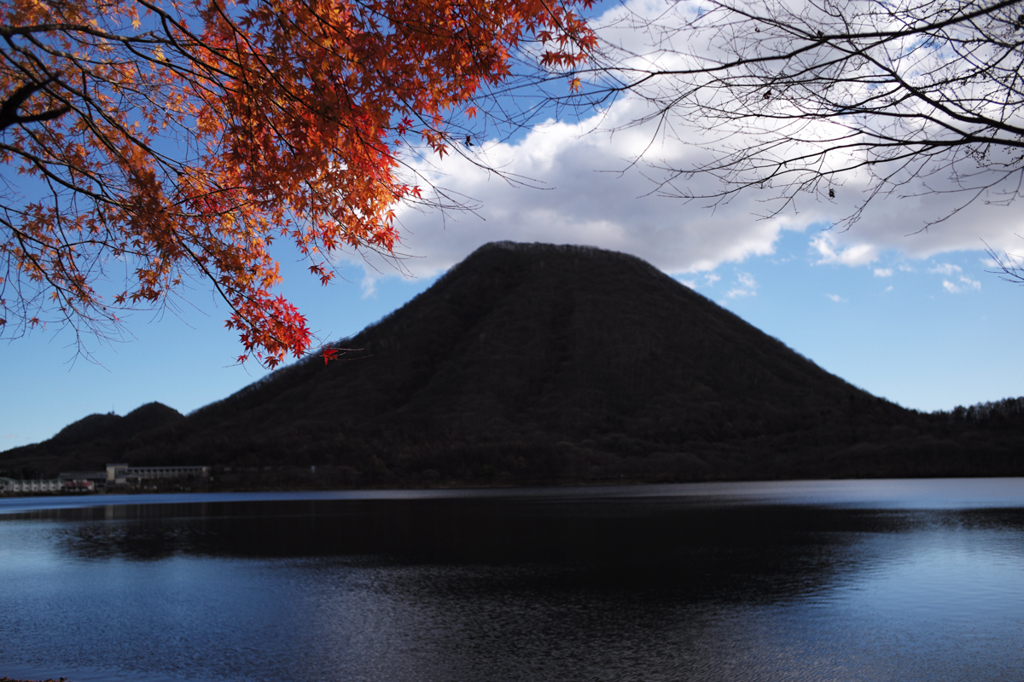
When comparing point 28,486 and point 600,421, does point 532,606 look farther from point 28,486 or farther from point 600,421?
point 28,486

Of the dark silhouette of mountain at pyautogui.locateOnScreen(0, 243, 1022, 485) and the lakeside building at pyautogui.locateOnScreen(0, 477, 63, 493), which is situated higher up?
the dark silhouette of mountain at pyautogui.locateOnScreen(0, 243, 1022, 485)

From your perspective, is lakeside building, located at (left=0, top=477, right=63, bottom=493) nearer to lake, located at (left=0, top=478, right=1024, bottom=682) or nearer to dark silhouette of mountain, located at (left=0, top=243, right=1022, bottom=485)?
dark silhouette of mountain, located at (left=0, top=243, right=1022, bottom=485)

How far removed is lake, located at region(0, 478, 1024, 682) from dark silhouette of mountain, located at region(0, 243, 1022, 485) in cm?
11382

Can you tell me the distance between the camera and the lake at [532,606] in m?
17.0

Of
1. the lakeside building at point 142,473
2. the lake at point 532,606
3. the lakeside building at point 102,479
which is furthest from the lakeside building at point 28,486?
the lake at point 532,606

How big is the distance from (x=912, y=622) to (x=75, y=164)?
24.3 metres

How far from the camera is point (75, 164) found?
11461 millimetres

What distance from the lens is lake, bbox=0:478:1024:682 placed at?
55.9 feet

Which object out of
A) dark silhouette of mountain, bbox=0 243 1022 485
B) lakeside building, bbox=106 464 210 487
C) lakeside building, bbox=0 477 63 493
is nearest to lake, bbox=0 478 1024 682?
dark silhouette of mountain, bbox=0 243 1022 485

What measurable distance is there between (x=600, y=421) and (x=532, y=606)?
147m

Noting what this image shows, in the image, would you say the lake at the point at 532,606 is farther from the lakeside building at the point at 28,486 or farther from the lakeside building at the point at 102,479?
the lakeside building at the point at 28,486

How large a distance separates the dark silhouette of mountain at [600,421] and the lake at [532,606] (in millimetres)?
113821

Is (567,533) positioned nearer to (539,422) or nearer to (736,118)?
(736,118)

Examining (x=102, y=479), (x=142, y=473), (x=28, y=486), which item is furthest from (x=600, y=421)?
(x=28, y=486)
